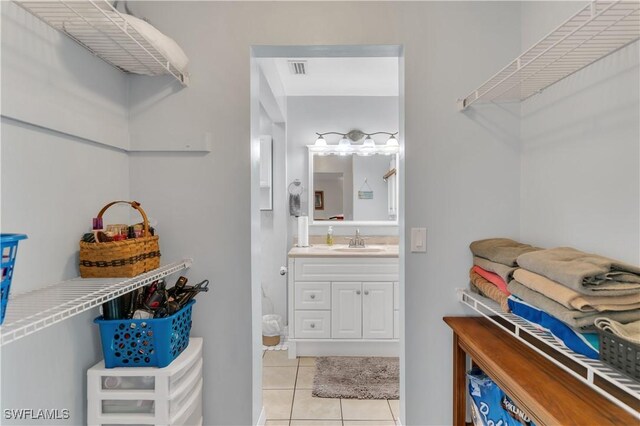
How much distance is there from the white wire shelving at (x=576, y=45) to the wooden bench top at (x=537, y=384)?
3.15 ft

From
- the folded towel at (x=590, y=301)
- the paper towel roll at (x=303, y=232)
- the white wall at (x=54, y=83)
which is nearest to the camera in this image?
the folded towel at (x=590, y=301)

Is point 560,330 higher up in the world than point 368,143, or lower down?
lower down

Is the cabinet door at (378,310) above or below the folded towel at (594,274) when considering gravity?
below

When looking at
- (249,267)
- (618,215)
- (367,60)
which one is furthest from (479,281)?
(367,60)

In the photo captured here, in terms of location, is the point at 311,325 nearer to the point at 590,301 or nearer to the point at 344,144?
the point at 344,144

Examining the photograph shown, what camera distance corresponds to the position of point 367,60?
256 centimetres

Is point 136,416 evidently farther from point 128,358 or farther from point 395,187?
point 395,187

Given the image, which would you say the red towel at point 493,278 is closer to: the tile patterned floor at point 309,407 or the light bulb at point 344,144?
the tile patterned floor at point 309,407

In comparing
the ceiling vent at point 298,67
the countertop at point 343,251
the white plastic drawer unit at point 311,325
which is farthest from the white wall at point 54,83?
the white plastic drawer unit at point 311,325

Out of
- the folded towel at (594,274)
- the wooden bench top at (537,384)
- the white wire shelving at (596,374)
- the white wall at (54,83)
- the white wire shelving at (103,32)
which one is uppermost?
the white wire shelving at (103,32)

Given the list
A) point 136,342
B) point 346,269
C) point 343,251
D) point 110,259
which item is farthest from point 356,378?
point 110,259

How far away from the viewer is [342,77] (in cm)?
292

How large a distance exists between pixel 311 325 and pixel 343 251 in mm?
675

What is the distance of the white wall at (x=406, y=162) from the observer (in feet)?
5.20
